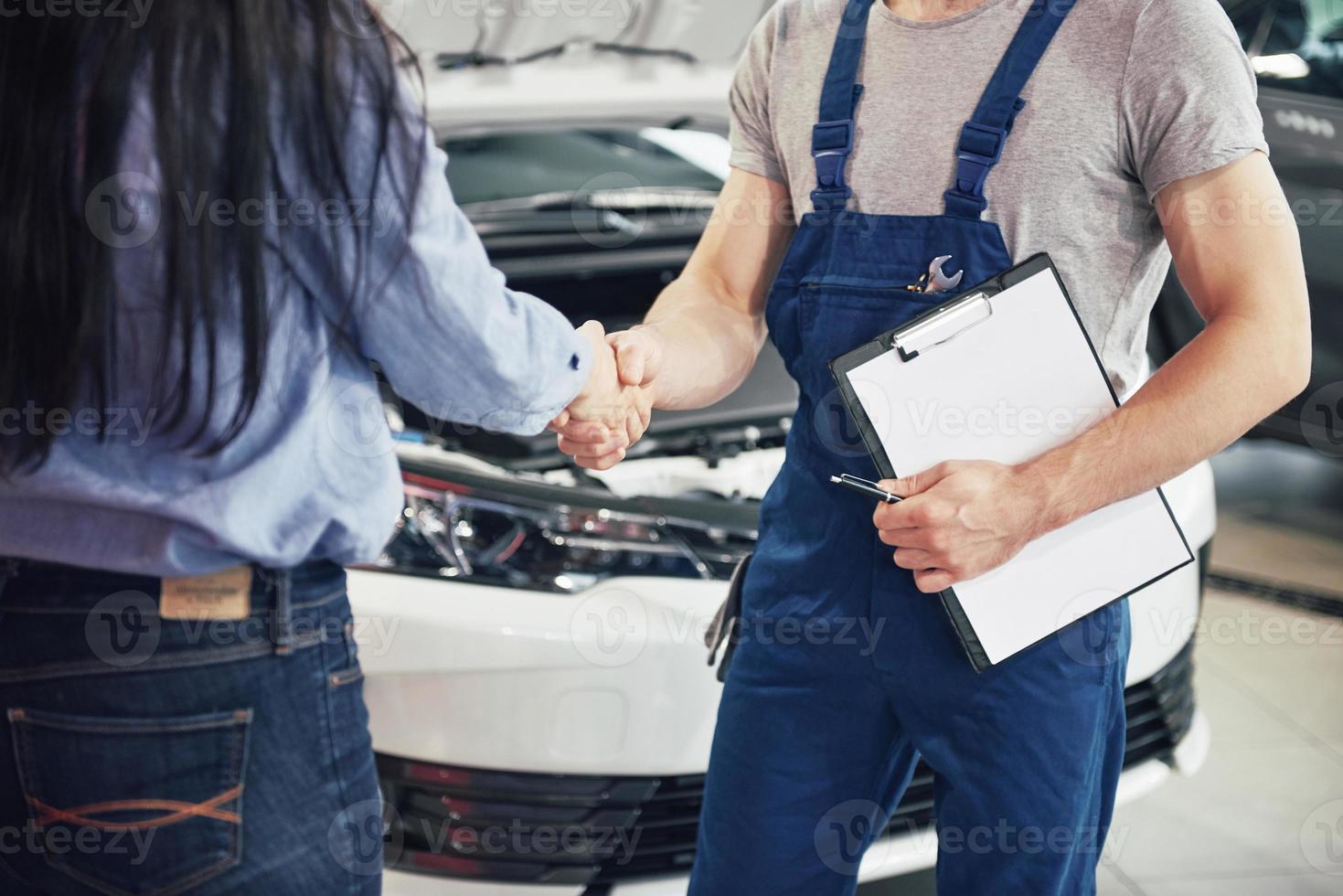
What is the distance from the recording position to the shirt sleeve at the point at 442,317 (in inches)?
29.6

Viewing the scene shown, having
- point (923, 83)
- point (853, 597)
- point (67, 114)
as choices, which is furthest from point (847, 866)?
point (67, 114)

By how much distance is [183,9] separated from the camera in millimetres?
683

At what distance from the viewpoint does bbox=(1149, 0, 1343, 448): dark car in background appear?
2928 millimetres

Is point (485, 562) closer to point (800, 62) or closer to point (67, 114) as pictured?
point (800, 62)

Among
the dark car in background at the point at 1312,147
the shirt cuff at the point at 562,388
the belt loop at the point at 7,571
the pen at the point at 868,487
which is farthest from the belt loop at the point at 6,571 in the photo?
the dark car in background at the point at 1312,147

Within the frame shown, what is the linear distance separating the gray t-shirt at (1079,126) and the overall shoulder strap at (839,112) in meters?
0.01

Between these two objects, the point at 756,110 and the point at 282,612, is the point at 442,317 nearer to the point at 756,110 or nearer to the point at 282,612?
the point at 282,612

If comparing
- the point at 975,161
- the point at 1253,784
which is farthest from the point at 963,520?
the point at 1253,784

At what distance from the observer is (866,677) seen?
1.08m

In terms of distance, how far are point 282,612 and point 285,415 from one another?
137mm

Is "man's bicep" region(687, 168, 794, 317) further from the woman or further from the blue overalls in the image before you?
the woman

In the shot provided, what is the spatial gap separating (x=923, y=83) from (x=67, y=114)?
2.33ft

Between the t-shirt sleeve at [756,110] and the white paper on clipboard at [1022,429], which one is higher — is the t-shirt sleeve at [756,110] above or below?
above

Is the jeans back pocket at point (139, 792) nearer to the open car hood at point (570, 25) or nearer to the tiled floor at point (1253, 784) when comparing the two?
the open car hood at point (570, 25)
